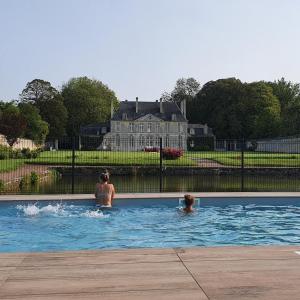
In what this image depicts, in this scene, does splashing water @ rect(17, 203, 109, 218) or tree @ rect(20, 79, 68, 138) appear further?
tree @ rect(20, 79, 68, 138)

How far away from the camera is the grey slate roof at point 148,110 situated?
337 feet

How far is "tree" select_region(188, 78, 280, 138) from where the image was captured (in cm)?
9025

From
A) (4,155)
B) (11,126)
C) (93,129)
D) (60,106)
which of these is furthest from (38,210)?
(93,129)

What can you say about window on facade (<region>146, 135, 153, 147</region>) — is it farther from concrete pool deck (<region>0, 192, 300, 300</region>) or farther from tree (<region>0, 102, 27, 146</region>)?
concrete pool deck (<region>0, 192, 300, 300</region>)

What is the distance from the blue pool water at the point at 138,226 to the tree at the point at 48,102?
78.9 meters

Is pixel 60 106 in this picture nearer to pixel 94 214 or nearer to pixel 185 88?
pixel 185 88

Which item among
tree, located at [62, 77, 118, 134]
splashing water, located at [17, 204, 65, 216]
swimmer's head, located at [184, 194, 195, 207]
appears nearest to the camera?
swimmer's head, located at [184, 194, 195, 207]

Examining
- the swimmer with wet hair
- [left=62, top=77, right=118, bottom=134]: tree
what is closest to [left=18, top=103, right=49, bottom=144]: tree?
[left=62, top=77, right=118, bottom=134]: tree

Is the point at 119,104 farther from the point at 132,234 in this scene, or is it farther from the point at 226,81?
the point at 132,234

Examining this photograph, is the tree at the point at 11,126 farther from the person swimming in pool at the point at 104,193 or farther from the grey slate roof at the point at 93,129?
the grey slate roof at the point at 93,129

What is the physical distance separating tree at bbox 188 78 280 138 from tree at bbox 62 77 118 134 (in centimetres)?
2144

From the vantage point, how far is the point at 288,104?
99.6 metres

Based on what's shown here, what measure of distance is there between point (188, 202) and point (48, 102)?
8233 cm

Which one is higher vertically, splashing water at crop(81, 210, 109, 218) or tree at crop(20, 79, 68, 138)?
tree at crop(20, 79, 68, 138)
